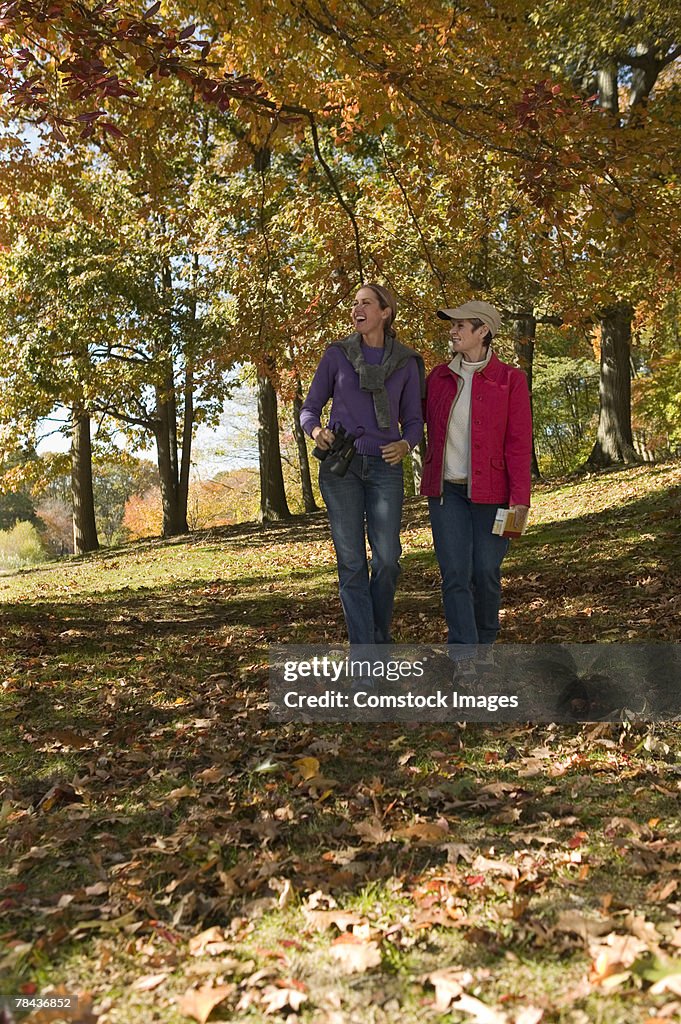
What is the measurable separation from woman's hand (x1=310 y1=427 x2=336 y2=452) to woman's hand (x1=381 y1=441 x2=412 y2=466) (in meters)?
0.29

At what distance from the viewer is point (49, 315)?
1905 cm

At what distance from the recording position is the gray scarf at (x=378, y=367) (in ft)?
15.9

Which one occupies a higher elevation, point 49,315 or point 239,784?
point 49,315

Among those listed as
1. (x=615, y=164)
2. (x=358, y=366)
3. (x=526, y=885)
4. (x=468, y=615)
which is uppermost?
(x=615, y=164)

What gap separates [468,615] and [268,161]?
53.6 ft

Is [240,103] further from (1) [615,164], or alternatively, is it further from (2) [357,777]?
(2) [357,777]

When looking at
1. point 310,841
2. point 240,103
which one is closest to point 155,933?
point 310,841

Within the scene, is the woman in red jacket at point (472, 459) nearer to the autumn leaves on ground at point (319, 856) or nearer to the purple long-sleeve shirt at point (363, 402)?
the purple long-sleeve shirt at point (363, 402)

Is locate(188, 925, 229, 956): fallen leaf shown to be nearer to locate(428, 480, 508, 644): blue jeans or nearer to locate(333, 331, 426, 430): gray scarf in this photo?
locate(428, 480, 508, 644): blue jeans

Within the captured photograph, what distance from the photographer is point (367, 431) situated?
4.86 m

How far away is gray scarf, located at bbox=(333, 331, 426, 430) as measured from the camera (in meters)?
4.86

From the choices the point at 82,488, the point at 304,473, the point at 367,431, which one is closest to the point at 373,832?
the point at 367,431

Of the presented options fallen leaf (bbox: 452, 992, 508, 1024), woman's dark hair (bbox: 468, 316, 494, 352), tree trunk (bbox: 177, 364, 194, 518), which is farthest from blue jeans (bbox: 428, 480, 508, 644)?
tree trunk (bbox: 177, 364, 194, 518)

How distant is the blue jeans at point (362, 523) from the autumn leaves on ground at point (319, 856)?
27.4 inches
